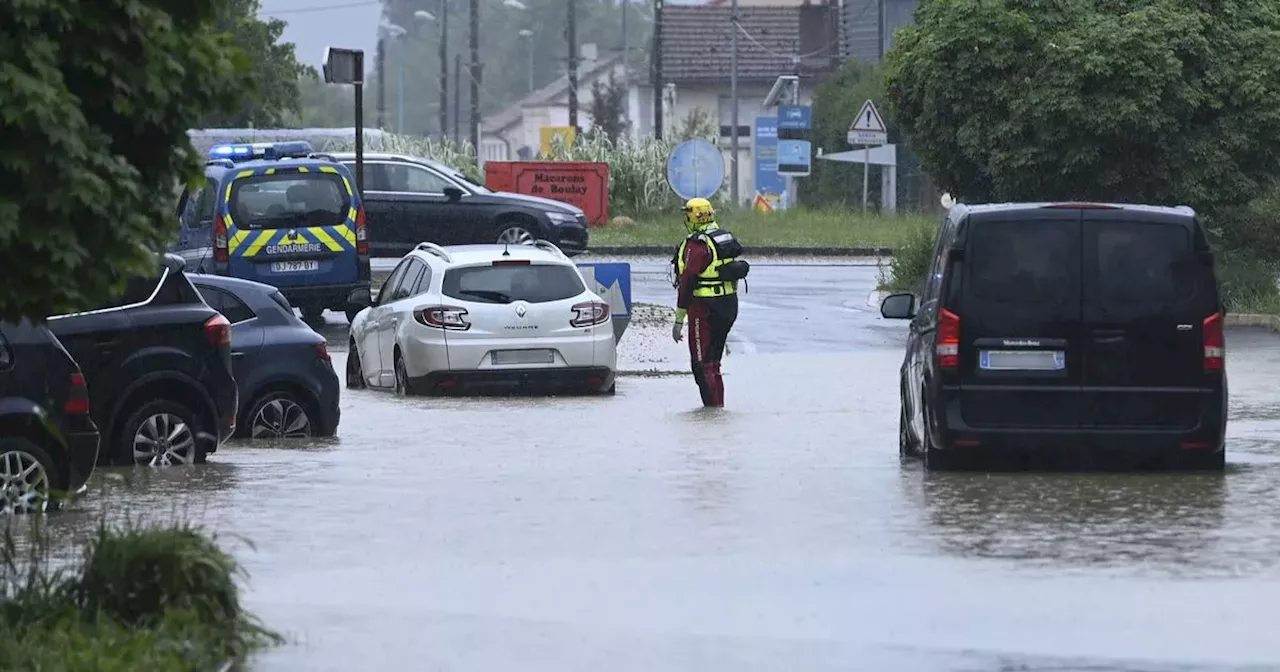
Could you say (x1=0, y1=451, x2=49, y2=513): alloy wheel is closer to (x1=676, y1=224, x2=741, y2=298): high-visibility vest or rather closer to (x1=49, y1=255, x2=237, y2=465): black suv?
(x1=49, y1=255, x2=237, y2=465): black suv

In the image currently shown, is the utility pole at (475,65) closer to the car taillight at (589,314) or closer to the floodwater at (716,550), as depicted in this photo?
the car taillight at (589,314)

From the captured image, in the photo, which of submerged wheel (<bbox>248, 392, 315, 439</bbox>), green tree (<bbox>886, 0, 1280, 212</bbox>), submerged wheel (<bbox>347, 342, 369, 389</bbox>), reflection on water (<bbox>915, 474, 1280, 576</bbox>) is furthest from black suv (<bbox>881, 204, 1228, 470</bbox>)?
green tree (<bbox>886, 0, 1280, 212</bbox>)

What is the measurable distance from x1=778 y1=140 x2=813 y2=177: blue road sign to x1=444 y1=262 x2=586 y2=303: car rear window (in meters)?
31.4

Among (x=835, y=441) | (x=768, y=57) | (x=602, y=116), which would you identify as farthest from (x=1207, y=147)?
(x=602, y=116)

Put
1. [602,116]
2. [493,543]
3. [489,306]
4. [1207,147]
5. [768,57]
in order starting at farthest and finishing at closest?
[602,116] → [768,57] → [1207,147] → [489,306] → [493,543]

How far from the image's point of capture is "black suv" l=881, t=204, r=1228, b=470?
13.5 meters

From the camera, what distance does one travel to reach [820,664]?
823 centimetres

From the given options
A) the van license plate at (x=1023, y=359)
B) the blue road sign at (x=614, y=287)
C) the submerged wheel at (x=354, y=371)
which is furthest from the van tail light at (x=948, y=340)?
the blue road sign at (x=614, y=287)

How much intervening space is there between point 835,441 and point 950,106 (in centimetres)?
1170

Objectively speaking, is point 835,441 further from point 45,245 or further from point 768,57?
point 768,57

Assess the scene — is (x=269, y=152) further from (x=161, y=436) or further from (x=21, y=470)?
(x=21, y=470)

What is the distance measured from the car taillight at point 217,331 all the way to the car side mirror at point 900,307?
3.99 meters

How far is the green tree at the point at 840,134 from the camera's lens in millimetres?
67188

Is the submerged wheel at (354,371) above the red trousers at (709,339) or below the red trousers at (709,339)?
below
